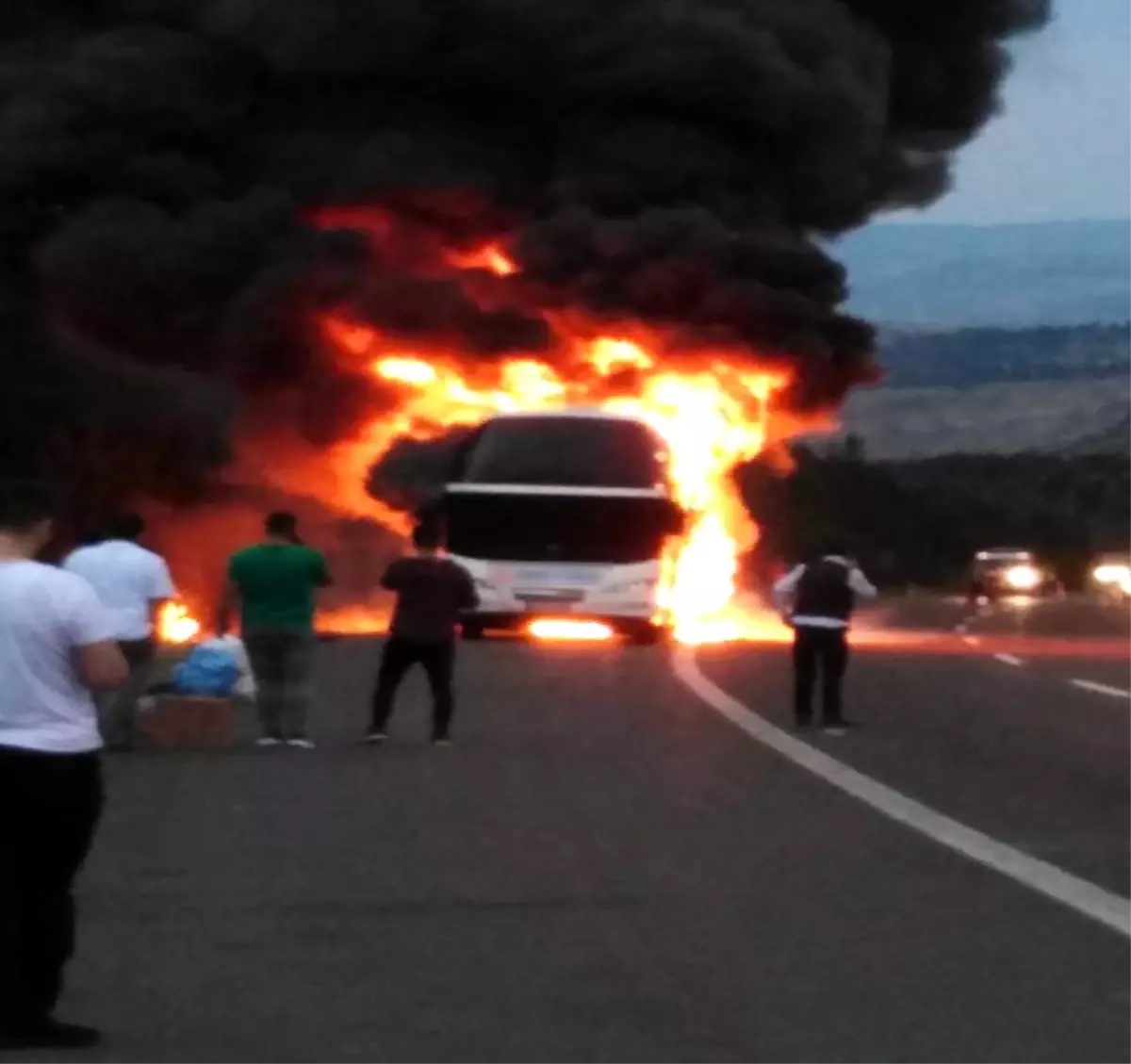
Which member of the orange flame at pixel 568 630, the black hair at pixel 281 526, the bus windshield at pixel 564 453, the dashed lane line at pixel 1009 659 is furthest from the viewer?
the bus windshield at pixel 564 453

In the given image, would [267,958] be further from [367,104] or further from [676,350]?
[367,104]

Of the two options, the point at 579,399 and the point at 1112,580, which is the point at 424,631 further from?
the point at 1112,580

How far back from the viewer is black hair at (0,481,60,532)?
810 centimetres

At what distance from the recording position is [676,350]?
159ft

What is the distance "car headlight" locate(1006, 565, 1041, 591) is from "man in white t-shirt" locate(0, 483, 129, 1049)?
193 ft

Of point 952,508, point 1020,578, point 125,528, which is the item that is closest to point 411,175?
point 1020,578

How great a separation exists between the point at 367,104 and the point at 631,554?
20.9 meters

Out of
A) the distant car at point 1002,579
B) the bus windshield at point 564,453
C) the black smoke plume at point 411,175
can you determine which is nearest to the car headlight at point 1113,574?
the distant car at point 1002,579

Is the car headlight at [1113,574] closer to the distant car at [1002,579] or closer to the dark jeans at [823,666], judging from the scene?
the distant car at [1002,579]

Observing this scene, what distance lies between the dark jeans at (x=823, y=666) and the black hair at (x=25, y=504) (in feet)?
41.6

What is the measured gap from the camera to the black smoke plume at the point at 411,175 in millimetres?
48438

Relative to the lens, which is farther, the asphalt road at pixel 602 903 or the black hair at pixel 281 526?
the black hair at pixel 281 526

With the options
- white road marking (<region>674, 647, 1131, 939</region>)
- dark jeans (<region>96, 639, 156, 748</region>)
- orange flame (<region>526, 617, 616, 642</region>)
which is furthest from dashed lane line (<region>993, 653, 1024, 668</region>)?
dark jeans (<region>96, 639, 156, 748</region>)

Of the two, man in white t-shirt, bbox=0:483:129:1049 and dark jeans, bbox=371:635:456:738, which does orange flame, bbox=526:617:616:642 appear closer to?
dark jeans, bbox=371:635:456:738
